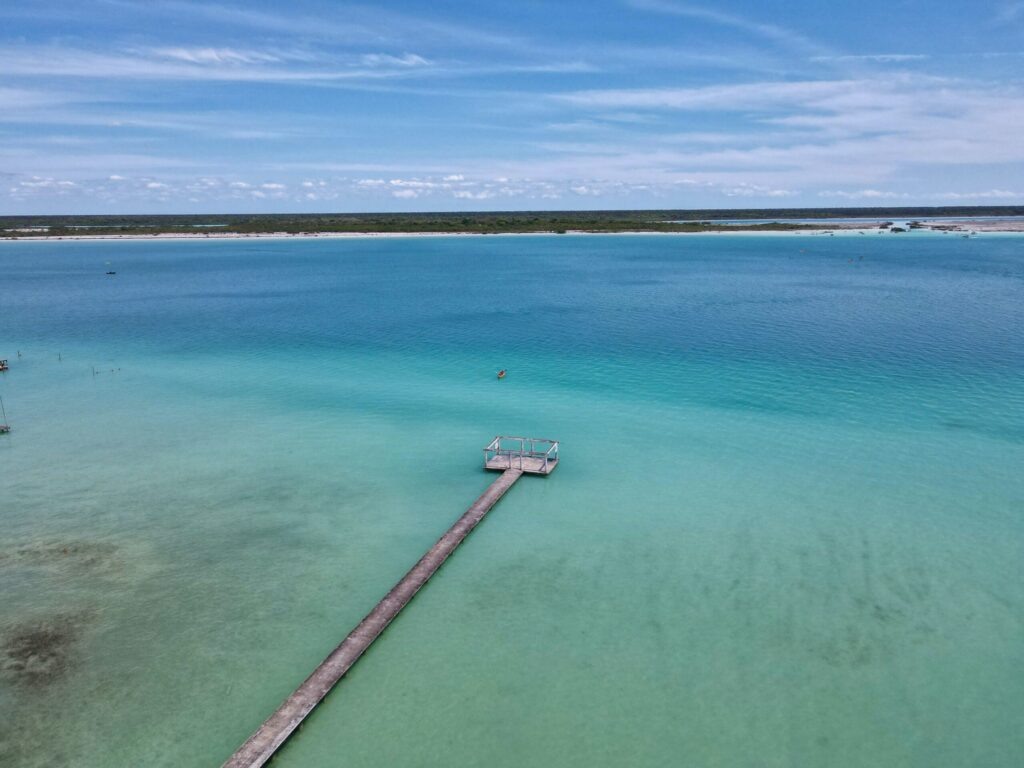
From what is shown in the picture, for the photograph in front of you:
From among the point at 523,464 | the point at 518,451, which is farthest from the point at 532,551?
the point at 518,451

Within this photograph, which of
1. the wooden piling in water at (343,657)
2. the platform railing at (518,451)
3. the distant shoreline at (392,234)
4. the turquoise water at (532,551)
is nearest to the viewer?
the wooden piling in water at (343,657)

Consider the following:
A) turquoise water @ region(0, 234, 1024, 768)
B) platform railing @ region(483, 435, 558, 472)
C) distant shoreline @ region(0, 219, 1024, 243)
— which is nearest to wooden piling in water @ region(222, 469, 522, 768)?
→ turquoise water @ region(0, 234, 1024, 768)

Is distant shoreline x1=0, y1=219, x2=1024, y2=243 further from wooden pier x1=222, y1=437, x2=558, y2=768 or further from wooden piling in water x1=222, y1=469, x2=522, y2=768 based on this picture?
wooden piling in water x1=222, y1=469, x2=522, y2=768

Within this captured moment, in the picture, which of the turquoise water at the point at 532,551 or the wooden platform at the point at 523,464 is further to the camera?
the wooden platform at the point at 523,464

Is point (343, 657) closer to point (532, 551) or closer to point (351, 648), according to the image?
point (351, 648)

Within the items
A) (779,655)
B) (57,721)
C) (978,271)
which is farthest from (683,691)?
(978,271)

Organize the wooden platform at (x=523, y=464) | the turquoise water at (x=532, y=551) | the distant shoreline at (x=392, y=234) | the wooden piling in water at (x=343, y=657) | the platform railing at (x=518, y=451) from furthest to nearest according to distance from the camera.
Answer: the distant shoreline at (x=392, y=234) < the platform railing at (x=518, y=451) < the wooden platform at (x=523, y=464) < the turquoise water at (x=532, y=551) < the wooden piling in water at (x=343, y=657)

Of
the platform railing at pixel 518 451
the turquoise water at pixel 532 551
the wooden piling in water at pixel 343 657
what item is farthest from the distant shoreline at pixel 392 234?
the wooden piling in water at pixel 343 657

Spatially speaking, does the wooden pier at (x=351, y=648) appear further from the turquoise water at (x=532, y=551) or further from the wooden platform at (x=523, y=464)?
the wooden platform at (x=523, y=464)
